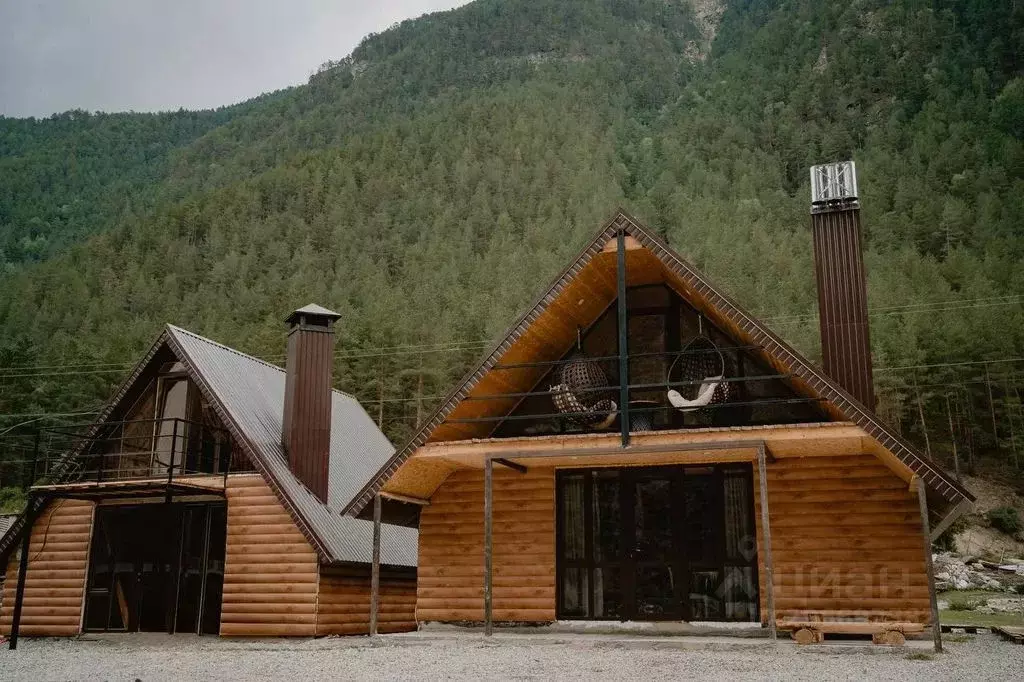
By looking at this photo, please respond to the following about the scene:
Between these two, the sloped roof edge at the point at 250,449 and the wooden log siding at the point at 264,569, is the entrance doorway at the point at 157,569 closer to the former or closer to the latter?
the wooden log siding at the point at 264,569

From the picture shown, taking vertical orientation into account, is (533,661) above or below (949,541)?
below

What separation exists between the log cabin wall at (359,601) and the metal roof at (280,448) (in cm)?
44

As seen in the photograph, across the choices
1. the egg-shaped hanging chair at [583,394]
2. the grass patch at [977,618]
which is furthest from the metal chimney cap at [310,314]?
the grass patch at [977,618]

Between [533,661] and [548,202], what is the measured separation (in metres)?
73.1

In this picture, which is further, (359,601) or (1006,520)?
(1006,520)

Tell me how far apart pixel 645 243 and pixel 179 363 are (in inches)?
406

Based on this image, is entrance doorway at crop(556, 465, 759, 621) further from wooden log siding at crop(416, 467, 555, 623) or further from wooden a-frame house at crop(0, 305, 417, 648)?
wooden a-frame house at crop(0, 305, 417, 648)

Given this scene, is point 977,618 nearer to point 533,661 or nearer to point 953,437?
point 533,661

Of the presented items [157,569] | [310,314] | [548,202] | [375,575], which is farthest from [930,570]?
[548,202]

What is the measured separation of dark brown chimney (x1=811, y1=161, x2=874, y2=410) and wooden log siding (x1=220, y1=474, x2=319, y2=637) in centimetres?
937

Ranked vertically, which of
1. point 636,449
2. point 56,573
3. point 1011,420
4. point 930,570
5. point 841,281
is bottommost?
point 56,573

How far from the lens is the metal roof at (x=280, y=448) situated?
→ 16406 millimetres

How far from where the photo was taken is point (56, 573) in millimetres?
17766

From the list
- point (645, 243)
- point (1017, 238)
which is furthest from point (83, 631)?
point (1017, 238)
